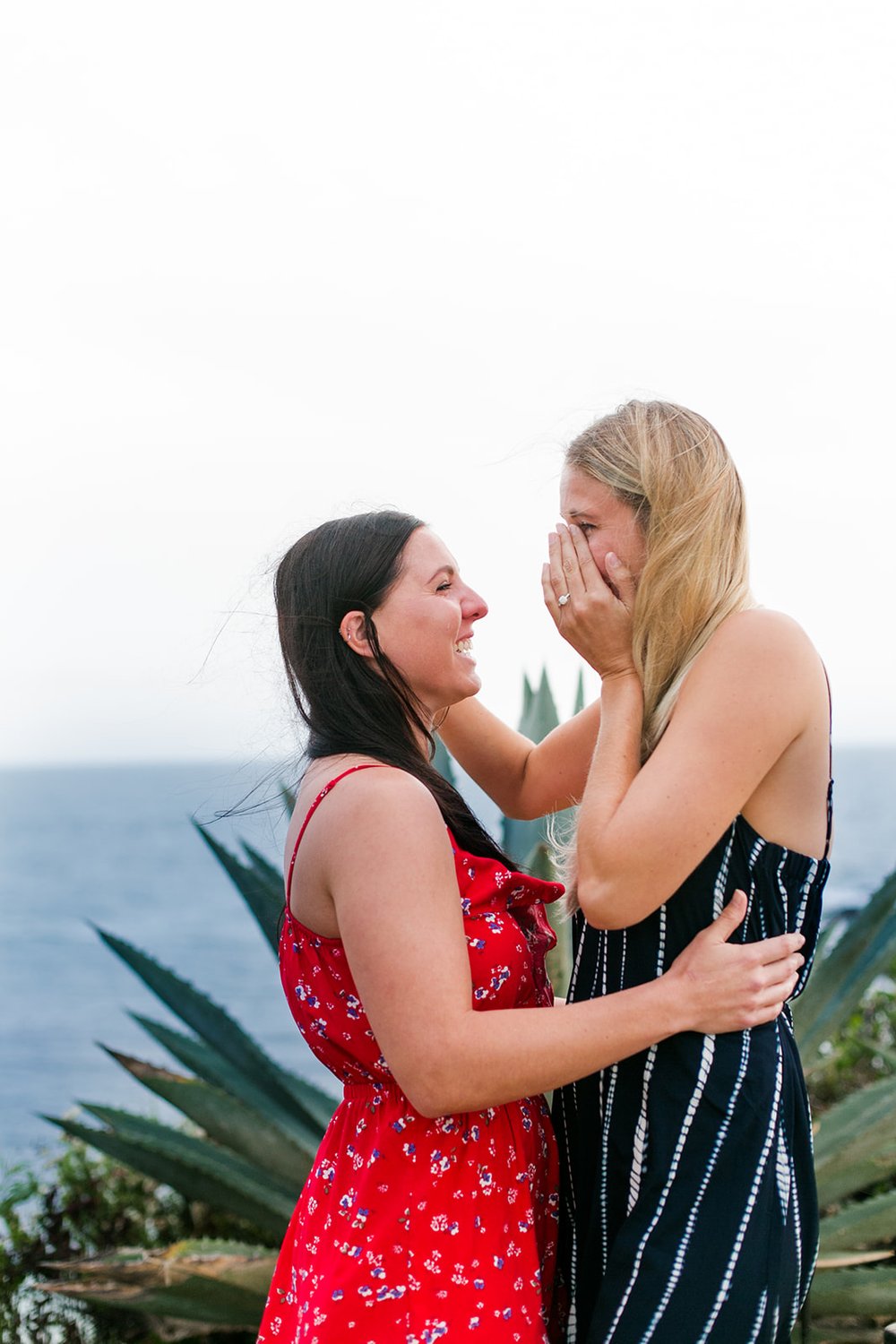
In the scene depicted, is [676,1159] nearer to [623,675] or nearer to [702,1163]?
[702,1163]

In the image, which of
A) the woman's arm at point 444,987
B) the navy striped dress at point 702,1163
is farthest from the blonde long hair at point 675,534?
the woman's arm at point 444,987

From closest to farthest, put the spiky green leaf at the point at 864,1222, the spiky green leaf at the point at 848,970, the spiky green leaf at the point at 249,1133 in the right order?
the spiky green leaf at the point at 864,1222 < the spiky green leaf at the point at 249,1133 < the spiky green leaf at the point at 848,970

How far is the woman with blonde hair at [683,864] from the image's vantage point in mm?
1811

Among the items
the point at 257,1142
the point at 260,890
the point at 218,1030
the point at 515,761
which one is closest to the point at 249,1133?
the point at 257,1142

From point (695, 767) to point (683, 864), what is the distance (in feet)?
0.46

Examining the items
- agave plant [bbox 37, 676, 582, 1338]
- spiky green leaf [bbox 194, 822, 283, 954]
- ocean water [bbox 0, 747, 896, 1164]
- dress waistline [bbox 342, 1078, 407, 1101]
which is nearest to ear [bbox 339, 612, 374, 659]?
ocean water [bbox 0, 747, 896, 1164]

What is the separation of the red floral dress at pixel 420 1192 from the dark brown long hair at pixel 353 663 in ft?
0.57

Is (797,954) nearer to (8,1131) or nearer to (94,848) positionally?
(8,1131)

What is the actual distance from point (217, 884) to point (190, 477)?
28.7 meters

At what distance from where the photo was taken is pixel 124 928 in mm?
35031

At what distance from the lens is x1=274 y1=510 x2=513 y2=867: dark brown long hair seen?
2.12 meters

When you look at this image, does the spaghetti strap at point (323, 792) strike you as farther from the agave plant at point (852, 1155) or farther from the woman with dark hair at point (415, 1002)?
the agave plant at point (852, 1155)

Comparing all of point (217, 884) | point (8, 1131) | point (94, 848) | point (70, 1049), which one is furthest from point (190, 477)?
point (94, 848)

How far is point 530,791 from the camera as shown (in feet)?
8.88
